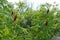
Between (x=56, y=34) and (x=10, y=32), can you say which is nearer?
(x=10, y=32)

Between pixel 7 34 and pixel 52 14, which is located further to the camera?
pixel 52 14

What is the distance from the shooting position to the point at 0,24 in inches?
120

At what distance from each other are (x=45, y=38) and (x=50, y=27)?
1.06 feet

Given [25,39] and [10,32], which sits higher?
[10,32]

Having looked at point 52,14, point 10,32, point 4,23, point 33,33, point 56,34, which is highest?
point 4,23

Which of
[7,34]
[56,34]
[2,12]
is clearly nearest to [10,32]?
[7,34]

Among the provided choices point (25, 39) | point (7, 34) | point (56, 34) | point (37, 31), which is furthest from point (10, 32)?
point (56, 34)

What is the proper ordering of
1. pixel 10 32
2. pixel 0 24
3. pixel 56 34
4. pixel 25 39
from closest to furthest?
pixel 0 24 < pixel 10 32 < pixel 25 39 < pixel 56 34

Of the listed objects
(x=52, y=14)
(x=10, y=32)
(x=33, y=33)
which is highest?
(x=10, y=32)

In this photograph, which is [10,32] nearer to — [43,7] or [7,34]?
[7,34]

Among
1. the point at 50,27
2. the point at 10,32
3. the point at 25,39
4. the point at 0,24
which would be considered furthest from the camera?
the point at 50,27

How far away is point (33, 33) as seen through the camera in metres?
5.39

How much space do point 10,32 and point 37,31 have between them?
2115mm

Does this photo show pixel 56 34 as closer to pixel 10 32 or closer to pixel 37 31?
pixel 37 31
